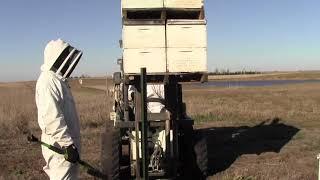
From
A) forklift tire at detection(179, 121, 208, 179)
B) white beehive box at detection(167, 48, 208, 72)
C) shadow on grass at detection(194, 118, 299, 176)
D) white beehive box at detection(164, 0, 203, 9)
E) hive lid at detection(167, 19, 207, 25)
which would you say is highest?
white beehive box at detection(164, 0, 203, 9)

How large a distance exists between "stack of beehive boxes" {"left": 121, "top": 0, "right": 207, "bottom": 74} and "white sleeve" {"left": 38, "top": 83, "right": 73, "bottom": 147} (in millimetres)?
3726

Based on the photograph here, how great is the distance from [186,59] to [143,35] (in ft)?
2.71

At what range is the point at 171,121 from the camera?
Answer: 10758mm

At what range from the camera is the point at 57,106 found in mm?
6211

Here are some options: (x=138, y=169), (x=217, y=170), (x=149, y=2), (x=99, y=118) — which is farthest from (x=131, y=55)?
(x=99, y=118)

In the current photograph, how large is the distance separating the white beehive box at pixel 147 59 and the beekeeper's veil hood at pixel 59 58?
3.26 metres

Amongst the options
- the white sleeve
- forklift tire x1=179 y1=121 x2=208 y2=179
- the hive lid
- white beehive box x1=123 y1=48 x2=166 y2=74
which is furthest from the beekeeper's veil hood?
forklift tire x1=179 y1=121 x2=208 y2=179

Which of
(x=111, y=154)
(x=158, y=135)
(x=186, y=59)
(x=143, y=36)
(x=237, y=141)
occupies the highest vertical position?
(x=143, y=36)

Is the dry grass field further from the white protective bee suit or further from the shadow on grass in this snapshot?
the white protective bee suit

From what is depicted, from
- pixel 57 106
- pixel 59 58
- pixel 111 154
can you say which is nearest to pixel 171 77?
pixel 111 154

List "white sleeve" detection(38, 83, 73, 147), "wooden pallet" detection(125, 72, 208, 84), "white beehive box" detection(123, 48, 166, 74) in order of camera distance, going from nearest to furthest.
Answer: "white sleeve" detection(38, 83, 73, 147) < "white beehive box" detection(123, 48, 166, 74) < "wooden pallet" detection(125, 72, 208, 84)

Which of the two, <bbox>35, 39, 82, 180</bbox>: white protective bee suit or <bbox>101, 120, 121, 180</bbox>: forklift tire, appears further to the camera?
<bbox>101, 120, 121, 180</bbox>: forklift tire

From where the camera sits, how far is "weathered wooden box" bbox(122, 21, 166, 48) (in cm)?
984

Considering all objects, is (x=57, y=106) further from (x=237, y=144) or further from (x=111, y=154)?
(x=237, y=144)
